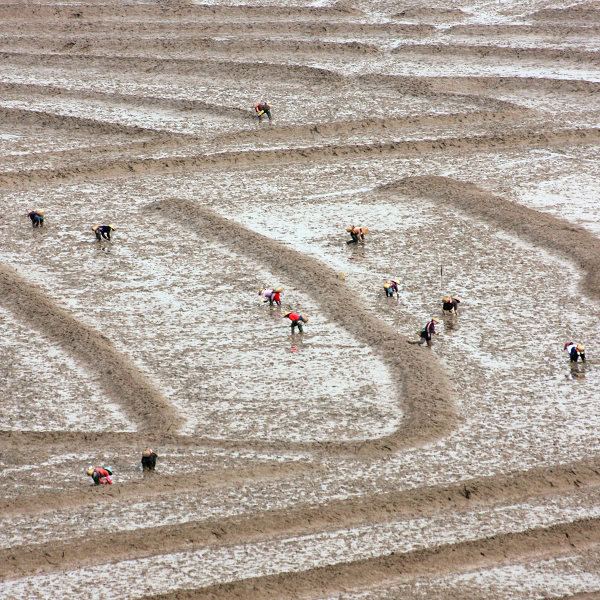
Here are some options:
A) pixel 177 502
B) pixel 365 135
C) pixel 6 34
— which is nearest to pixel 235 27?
pixel 6 34

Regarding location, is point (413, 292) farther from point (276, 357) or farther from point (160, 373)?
point (160, 373)

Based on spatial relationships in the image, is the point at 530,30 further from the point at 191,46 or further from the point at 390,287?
the point at 390,287

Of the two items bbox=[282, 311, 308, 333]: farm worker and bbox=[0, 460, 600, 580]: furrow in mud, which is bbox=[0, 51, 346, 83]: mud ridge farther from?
bbox=[0, 460, 600, 580]: furrow in mud


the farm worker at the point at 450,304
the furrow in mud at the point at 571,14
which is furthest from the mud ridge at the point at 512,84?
the farm worker at the point at 450,304

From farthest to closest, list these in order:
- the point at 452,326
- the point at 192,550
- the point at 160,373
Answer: the point at 452,326 < the point at 160,373 < the point at 192,550

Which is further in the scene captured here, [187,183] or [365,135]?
[365,135]

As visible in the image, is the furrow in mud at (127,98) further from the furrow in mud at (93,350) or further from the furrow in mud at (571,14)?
the furrow in mud at (571,14)

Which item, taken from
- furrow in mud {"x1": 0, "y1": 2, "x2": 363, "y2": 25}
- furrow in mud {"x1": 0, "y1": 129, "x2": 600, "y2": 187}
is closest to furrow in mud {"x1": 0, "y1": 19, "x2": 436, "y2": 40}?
furrow in mud {"x1": 0, "y1": 2, "x2": 363, "y2": 25}
